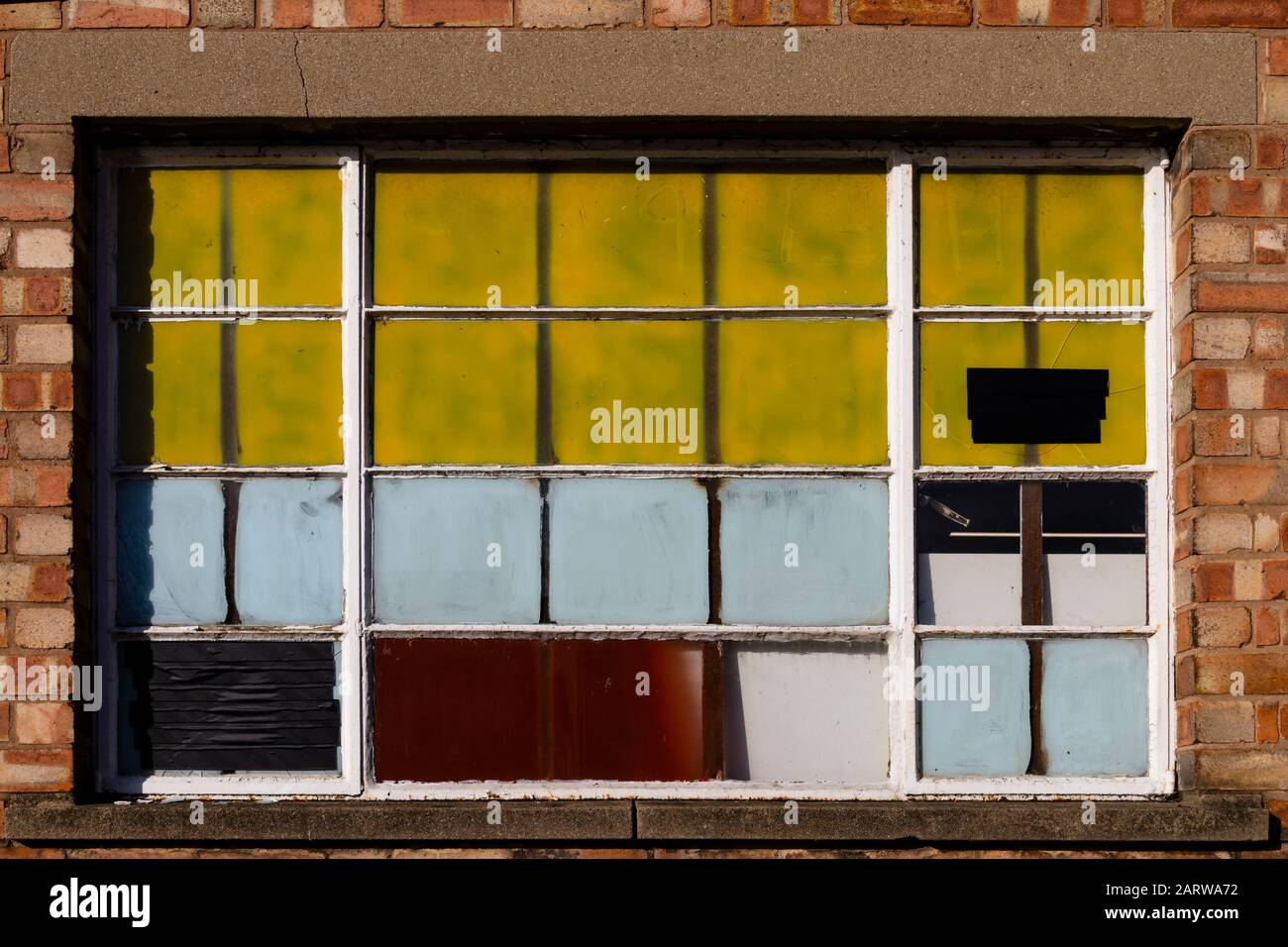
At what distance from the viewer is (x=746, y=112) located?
3.94 metres

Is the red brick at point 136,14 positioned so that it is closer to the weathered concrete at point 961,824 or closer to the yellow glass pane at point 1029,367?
the yellow glass pane at point 1029,367

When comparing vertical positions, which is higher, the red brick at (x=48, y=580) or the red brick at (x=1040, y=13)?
the red brick at (x=1040, y=13)

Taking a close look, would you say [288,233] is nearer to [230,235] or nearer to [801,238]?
[230,235]

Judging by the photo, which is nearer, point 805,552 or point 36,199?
point 36,199

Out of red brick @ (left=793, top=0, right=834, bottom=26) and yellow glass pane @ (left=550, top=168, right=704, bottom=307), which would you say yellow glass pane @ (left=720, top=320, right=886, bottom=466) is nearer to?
yellow glass pane @ (left=550, top=168, right=704, bottom=307)

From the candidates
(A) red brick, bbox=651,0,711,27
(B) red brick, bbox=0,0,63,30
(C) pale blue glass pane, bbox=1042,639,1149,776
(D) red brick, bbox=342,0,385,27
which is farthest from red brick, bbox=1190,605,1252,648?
(B) red brick, bbox=0,0,63,30

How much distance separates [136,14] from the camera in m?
3.98

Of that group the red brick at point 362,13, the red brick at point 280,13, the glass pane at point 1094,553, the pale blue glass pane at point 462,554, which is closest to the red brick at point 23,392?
the pale blue glass pane at point 462,554

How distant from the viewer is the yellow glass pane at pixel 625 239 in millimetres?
4090

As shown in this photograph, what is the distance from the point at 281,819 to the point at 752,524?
1782 millimetres

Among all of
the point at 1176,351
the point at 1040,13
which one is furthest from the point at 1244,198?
the point at 1040,13

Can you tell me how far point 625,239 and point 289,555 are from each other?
5.08 feet
